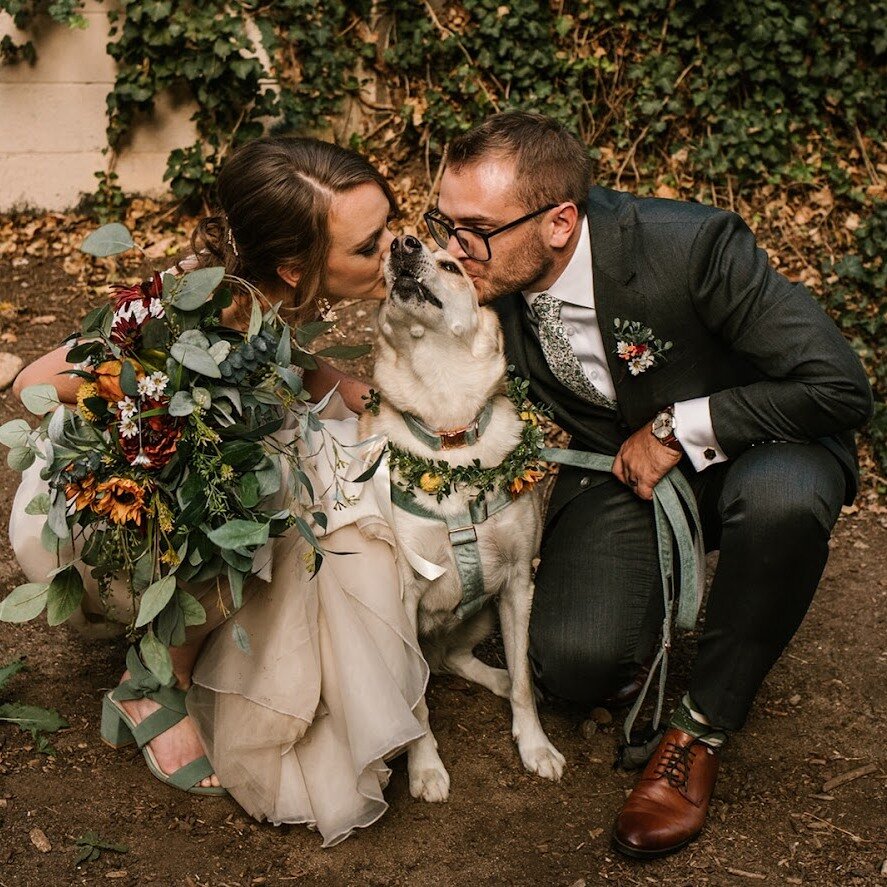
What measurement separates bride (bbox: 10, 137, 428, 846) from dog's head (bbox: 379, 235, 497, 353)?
0.24 metres

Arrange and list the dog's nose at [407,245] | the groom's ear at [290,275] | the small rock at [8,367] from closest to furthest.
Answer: the dog's nose at [407,245]
the groom's ear at [290,275]
the small rock at [8,367]

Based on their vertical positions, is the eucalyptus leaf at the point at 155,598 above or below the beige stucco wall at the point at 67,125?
above

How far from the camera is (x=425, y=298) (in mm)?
2668

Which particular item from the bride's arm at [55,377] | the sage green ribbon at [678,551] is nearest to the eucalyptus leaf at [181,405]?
the bride's arm at [55,377]

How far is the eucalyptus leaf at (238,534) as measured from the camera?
219cm

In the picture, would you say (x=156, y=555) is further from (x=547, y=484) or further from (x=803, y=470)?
(x=547, y=484)

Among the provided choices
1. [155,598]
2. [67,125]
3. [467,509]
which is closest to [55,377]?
[155,598]

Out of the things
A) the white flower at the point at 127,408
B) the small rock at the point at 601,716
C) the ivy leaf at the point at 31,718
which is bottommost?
the small rock at the point at 601,716

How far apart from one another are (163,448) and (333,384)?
995 millimetres

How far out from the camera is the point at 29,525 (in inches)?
106

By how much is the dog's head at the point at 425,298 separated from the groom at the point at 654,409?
131 mm

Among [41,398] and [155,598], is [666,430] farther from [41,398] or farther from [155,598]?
[41,398]

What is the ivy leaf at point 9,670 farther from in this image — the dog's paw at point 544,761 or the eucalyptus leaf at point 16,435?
the dog's paw at point 544,761

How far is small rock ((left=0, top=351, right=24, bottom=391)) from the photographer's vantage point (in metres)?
4.57
